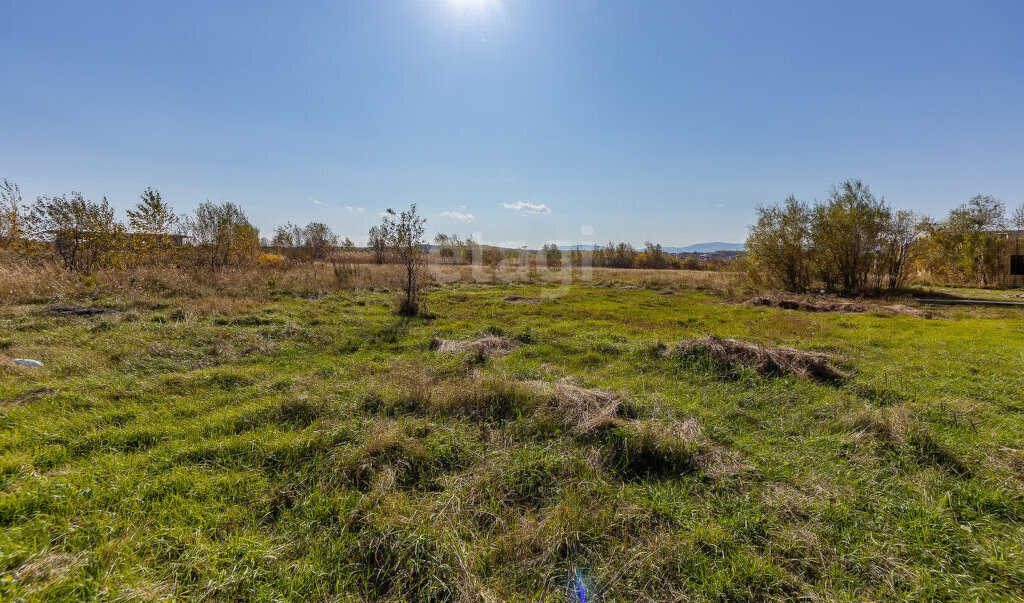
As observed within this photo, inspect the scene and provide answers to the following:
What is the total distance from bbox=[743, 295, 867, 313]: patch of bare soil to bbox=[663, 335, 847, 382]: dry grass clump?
11430 millimetres

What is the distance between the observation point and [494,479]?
3229 millimetres

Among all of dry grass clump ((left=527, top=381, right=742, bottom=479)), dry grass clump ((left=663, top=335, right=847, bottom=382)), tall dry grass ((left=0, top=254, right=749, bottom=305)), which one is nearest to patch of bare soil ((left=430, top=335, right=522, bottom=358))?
dry grass clump ((left=527, top=381, right=742, bottom=479))

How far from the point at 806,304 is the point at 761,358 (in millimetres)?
12959

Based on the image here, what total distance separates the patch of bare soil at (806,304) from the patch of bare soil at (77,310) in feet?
78.8

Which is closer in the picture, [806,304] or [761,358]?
[761,358]

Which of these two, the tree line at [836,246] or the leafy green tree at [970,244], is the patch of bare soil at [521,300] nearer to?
the tree line at [836,246]

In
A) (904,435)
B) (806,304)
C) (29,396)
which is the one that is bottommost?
(904,435)

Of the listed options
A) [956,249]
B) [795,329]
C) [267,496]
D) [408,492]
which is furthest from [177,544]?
[956,249]

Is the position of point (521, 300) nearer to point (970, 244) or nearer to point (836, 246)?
point (836, 246)

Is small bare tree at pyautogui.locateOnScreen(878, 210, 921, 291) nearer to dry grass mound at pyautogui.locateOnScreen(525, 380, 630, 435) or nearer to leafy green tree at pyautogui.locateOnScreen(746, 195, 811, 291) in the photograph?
leafy green tree at pyautogui.locateOnScreen(746, 195, 811, 291)

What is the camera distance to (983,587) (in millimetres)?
2336

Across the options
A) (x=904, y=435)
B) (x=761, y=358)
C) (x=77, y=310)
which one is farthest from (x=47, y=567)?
(x=77, y=310)

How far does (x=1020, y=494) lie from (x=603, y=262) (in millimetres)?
51749

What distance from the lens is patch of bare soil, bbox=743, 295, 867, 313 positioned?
50.1ft
